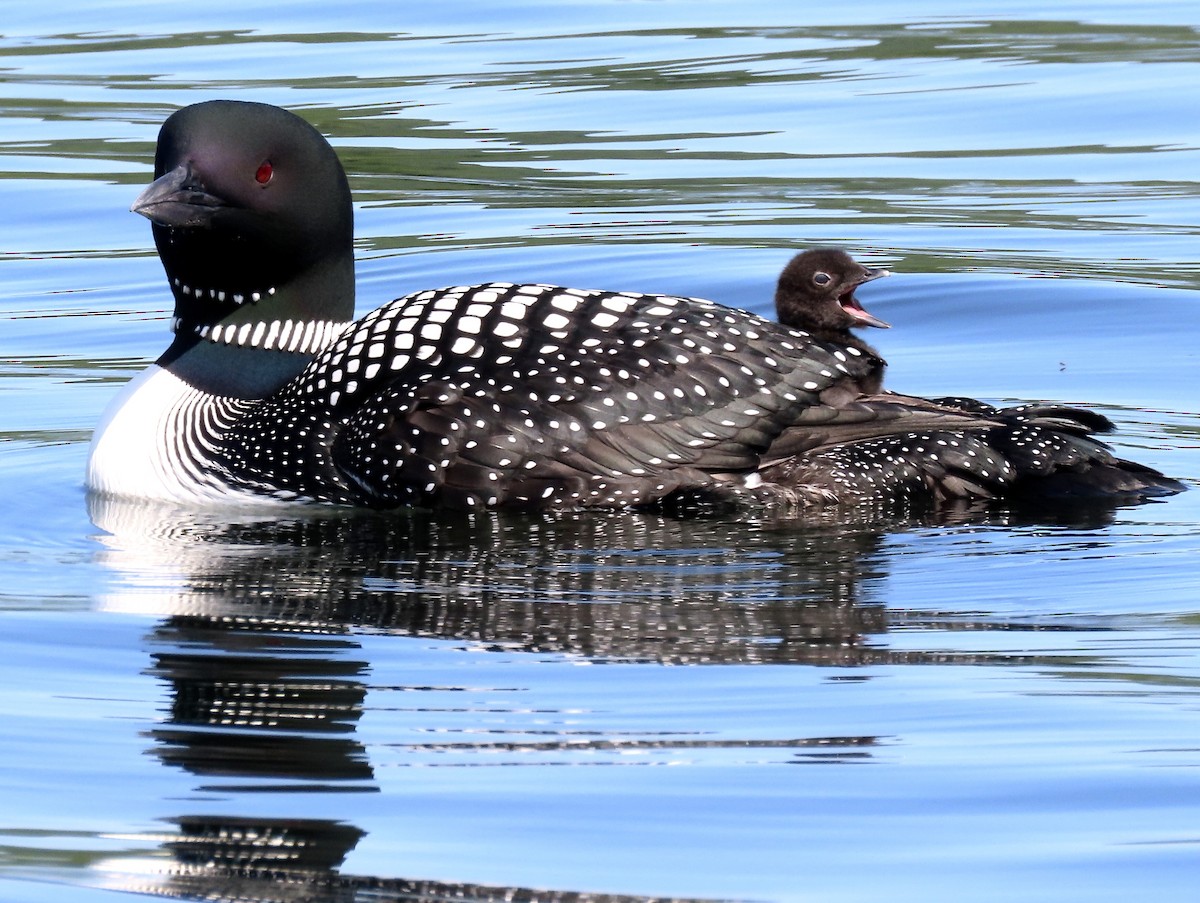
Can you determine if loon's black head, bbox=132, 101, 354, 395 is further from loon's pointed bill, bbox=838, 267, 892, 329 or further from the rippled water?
loon's pointed bill, bbox=838, 267, 892, 329

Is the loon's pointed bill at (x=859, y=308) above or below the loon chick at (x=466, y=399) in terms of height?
above

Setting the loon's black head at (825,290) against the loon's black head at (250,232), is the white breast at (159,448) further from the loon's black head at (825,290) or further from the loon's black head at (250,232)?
the loon's black head at (825,290)

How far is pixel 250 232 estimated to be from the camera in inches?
243

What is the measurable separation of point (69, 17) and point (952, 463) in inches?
452

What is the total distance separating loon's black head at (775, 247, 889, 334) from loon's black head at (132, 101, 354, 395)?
1.31 metres

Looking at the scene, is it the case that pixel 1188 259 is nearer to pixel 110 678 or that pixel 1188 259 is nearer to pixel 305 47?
pixel 110 678

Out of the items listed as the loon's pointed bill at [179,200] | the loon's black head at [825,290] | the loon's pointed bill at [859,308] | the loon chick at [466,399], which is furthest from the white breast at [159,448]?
the loon's pointed bill at [859,308]

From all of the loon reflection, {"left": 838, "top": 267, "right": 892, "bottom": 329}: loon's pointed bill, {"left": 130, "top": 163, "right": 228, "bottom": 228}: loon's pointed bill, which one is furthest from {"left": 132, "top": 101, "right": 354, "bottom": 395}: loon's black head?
{"left": 838, "top": 267, "right": 892, "bottom": 329}: loon's pointed bill

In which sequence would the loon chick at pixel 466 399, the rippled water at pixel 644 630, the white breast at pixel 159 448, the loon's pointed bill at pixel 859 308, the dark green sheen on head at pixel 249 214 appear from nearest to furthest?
the rippled water at pixel 644 630, the loon chick at pixel 466 399, the dark green sheen on head at pixel 249 214, the white breast at pixel 159 448, the loon's pointed bill at pixel 859 308

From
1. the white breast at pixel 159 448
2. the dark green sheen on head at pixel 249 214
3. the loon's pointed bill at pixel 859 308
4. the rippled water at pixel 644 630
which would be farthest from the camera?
the loon's pointed bill at pixel 859 308

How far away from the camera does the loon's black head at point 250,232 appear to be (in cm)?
605

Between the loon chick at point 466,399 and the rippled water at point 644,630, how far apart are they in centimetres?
14

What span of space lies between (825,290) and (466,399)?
1.31 m

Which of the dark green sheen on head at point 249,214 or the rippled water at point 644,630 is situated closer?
the rippled water at point 644,630
